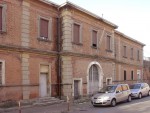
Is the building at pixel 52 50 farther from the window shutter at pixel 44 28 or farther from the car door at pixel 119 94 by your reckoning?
the car door at pixel 119 94

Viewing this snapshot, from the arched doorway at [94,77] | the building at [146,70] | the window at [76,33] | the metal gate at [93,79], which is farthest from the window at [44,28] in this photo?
the building at [146,70]

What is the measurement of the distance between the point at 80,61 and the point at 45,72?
386 cm

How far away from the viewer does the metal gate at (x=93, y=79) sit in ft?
81.3

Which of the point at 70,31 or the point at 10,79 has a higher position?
the point at 70,31

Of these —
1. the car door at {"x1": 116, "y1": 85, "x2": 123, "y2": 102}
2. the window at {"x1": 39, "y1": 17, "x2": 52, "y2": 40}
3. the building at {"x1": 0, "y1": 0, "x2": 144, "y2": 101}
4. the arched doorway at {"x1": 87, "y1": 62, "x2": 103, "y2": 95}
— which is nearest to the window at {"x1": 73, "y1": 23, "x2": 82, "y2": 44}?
the building at {"x1": 0, "y1": 0, "x2": 144, "y2": 101}

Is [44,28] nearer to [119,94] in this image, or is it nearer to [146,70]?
[119,94]

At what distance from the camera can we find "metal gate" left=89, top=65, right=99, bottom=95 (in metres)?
24.8

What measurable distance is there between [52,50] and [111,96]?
6.59 meters

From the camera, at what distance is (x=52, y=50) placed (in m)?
21.4

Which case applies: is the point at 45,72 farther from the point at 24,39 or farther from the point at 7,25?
the point at 7,25

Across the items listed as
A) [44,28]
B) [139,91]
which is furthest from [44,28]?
[139,91]

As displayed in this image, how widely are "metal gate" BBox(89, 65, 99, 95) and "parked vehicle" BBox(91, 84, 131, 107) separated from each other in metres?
4.97

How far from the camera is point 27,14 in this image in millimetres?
19172

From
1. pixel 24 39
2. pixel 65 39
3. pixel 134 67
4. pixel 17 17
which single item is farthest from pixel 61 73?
pixel 134 67
